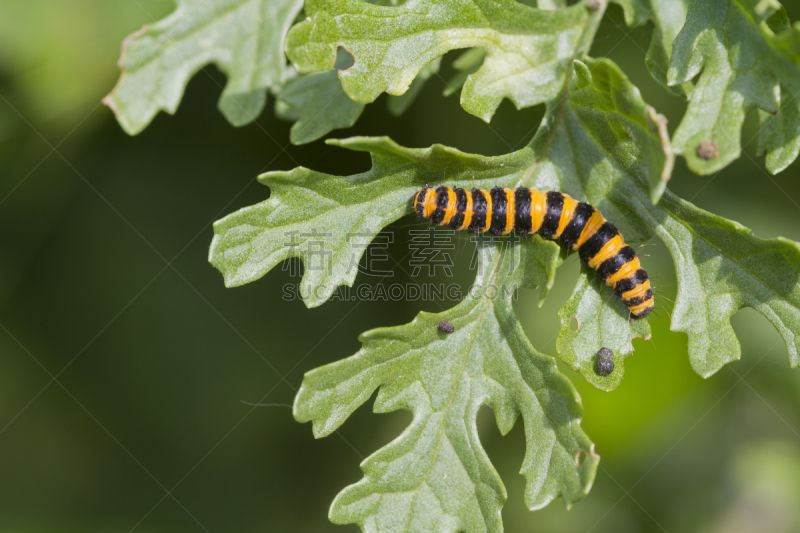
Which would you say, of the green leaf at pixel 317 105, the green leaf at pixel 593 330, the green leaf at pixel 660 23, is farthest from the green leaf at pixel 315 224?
the green leaf at pixel 660 23

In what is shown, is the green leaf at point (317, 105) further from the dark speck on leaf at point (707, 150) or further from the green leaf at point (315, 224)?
the dark speck on leaf at point (707, 150)

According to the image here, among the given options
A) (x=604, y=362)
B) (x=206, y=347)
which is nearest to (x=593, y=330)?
(x=604, y=362)

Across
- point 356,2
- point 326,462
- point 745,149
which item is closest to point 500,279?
point 356,2

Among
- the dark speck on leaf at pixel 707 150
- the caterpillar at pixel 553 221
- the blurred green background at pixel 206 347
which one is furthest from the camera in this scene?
the blurred green background at pixel 206 347

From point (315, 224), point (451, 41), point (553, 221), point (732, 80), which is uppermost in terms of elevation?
point (451, 41)

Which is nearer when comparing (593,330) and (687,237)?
(687,237)

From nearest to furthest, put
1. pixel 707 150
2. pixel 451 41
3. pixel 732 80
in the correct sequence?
pixel 707 150 → pixel 732 80 → pixel 451 41

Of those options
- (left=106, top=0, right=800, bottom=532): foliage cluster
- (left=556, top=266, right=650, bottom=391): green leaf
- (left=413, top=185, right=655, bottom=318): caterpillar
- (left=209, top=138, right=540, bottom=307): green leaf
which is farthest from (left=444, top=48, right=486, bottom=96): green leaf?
(left=556, top=266, right=650, bottom=391): green leaf

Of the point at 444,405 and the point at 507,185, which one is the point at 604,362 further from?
the point at 507,185
